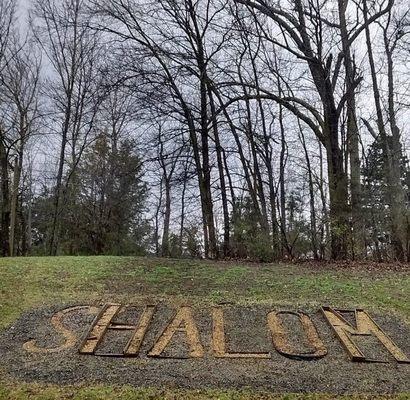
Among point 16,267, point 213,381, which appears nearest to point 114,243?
point 16,267

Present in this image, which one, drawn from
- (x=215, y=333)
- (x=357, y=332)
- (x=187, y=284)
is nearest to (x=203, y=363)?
(x=215, y=333)

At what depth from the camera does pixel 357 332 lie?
5.10 meters

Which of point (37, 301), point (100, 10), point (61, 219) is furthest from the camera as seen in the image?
point (61, 219)

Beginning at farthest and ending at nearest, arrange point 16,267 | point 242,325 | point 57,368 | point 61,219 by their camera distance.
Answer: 1. point 61,219
2. point 16,267
3. point 242,325
4. point 57,368

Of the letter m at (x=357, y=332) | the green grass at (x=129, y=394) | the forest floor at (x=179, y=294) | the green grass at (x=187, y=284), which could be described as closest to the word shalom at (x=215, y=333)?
the letter m at (x=357, y=332)

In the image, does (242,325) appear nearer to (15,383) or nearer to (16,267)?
(15,383)

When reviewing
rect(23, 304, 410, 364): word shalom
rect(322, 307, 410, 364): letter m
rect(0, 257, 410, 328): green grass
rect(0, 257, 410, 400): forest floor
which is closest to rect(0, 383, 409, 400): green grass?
rect(0, 257, 410, 400): forest floor

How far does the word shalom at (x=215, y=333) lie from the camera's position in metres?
4.55

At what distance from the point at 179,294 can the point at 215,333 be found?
1.22m

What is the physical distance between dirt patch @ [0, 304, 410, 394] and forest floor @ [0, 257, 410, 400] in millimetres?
25

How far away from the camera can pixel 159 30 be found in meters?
13.7

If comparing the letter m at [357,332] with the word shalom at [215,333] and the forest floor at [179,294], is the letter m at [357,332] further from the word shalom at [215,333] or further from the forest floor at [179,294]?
the forest floor at [179,294]

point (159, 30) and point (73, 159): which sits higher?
point (159, 30)

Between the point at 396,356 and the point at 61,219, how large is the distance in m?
13.5
